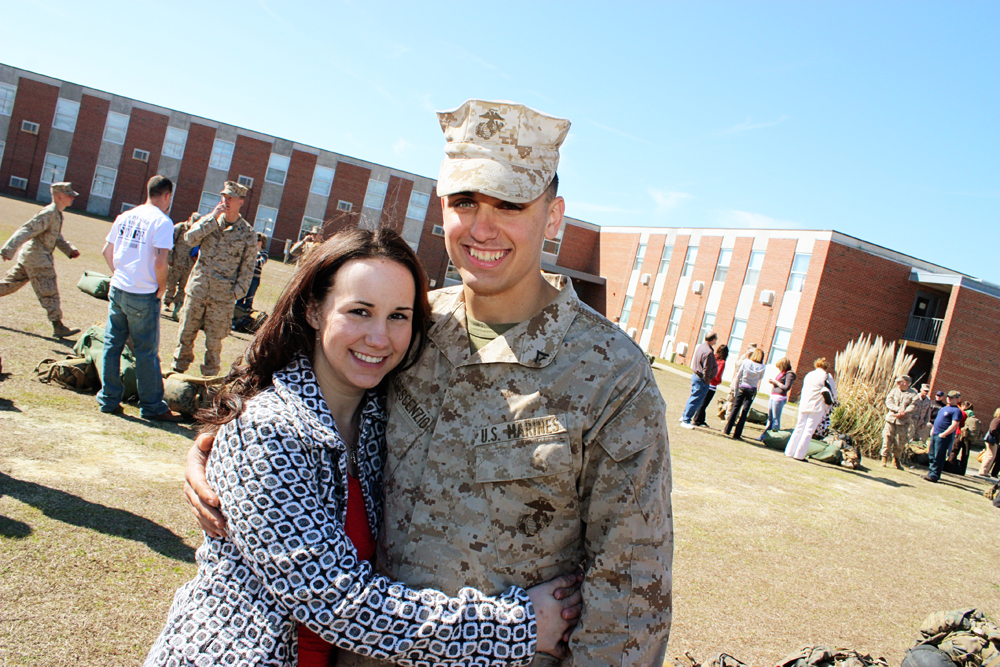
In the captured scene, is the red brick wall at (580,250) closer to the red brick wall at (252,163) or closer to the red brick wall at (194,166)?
the red brick wall at (252,163)

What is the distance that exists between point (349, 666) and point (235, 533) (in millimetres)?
555

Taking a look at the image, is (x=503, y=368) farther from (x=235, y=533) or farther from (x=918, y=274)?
(x=918, y=274)

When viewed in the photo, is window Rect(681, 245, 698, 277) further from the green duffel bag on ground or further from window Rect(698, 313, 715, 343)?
the green duffel bag on ground

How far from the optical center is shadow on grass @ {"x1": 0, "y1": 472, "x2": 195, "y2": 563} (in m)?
4.10

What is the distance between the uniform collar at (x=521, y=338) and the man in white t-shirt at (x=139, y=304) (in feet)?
16.7

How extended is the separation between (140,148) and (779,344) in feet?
129

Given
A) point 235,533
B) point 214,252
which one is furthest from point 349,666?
point 214,252

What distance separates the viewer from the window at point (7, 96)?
Result: 39.8m

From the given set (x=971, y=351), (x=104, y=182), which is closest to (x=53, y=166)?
(x=104, y=182)

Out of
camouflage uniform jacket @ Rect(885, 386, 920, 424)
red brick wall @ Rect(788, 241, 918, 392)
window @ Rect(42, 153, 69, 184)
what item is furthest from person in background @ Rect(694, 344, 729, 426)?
window @ Rect(42, 153, 69, 184)

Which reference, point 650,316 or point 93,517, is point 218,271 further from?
point 650,316

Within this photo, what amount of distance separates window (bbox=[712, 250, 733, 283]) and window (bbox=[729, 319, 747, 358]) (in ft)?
8.63

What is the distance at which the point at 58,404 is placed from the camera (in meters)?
6.11

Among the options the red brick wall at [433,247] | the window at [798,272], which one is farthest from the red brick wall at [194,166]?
the window at [798,272]
